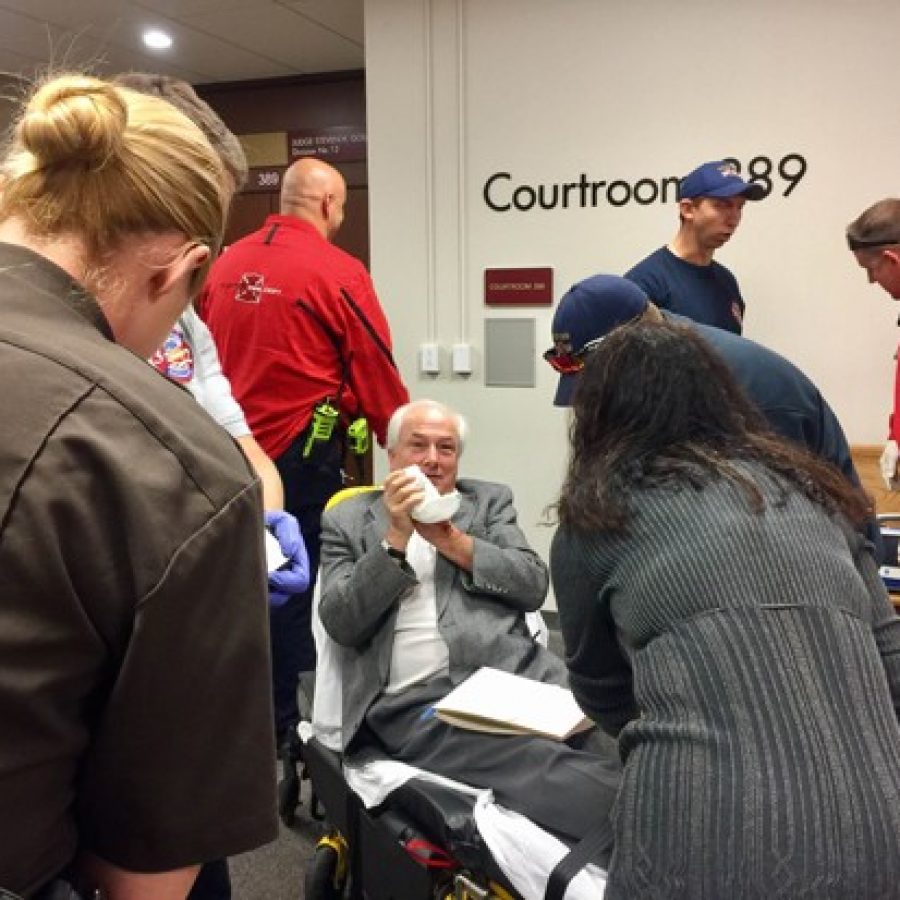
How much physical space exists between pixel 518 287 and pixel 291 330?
1246mm

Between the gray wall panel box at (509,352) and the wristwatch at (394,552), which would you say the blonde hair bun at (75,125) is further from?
the gray wall panel box at (509,352)

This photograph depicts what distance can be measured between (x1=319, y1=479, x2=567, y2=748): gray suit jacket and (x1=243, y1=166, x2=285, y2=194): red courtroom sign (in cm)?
335

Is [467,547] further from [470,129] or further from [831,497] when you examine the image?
[470,129]

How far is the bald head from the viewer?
2998 mm

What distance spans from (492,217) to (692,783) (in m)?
3.01

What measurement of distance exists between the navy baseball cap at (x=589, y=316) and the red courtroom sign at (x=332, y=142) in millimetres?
3531

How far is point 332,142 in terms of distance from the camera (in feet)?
16.1

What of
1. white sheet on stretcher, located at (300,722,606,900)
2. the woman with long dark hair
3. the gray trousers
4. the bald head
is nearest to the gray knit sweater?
the woman with long dark hair

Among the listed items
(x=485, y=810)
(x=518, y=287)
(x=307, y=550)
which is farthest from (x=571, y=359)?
(x=518, y=287)

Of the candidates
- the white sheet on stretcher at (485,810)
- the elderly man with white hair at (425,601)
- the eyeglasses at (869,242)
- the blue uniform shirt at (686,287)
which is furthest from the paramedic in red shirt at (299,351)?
the eyeglasses at (869,242)

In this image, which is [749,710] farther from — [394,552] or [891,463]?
[891,463]

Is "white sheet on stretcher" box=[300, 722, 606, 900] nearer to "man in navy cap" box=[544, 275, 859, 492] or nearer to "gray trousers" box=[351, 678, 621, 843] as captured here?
"gray trousers" box=[351, 678, 621, 843]

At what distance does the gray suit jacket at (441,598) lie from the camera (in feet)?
6.38

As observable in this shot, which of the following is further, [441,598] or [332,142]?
[332,142]
